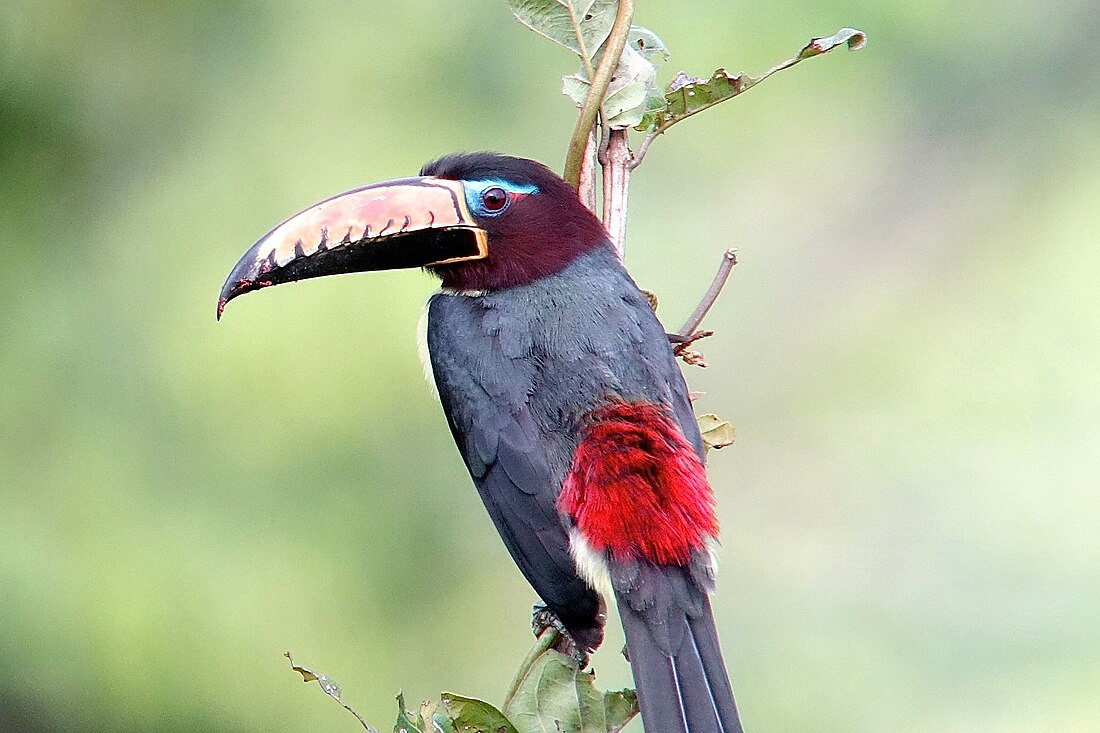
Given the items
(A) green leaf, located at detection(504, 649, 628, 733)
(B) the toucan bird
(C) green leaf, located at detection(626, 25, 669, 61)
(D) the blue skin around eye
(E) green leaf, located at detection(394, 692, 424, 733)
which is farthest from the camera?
(D) the blue skin around eye

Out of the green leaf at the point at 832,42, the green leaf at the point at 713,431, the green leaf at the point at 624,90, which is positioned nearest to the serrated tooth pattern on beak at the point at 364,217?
the green leaf at the point at 624,90

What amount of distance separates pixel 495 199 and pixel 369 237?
1.11 ft

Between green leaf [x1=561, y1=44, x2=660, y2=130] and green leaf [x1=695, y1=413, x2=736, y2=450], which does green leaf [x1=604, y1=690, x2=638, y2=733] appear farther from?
green leaf [x1=561, y1=44, x2=660, y2=130]

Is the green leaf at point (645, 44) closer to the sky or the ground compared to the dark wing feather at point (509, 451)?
closer to the sky

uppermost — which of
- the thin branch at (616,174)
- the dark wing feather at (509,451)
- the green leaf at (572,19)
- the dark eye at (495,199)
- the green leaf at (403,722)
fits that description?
the green leaf at (572,19)

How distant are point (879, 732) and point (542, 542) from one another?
2.27 m

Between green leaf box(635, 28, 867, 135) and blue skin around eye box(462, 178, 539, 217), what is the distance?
39 cm

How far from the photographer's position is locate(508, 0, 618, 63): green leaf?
2910 mm

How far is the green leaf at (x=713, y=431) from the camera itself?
3.07 meters

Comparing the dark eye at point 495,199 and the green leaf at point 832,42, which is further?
the dark eye at point 495,199

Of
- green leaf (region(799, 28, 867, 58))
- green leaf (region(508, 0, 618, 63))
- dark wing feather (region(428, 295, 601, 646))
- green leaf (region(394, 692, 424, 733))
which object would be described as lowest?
green leaf (region(394, 692, 424, 733))

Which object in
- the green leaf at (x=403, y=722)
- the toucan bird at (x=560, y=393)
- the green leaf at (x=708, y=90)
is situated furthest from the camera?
the green leaf at (x=708, y=90)

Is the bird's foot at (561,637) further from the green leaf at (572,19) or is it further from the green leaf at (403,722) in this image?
the green leaf at (572,19)

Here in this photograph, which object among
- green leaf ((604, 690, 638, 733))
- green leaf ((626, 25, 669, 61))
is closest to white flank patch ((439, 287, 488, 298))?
green leaf ((626, 25, 669, 61))
